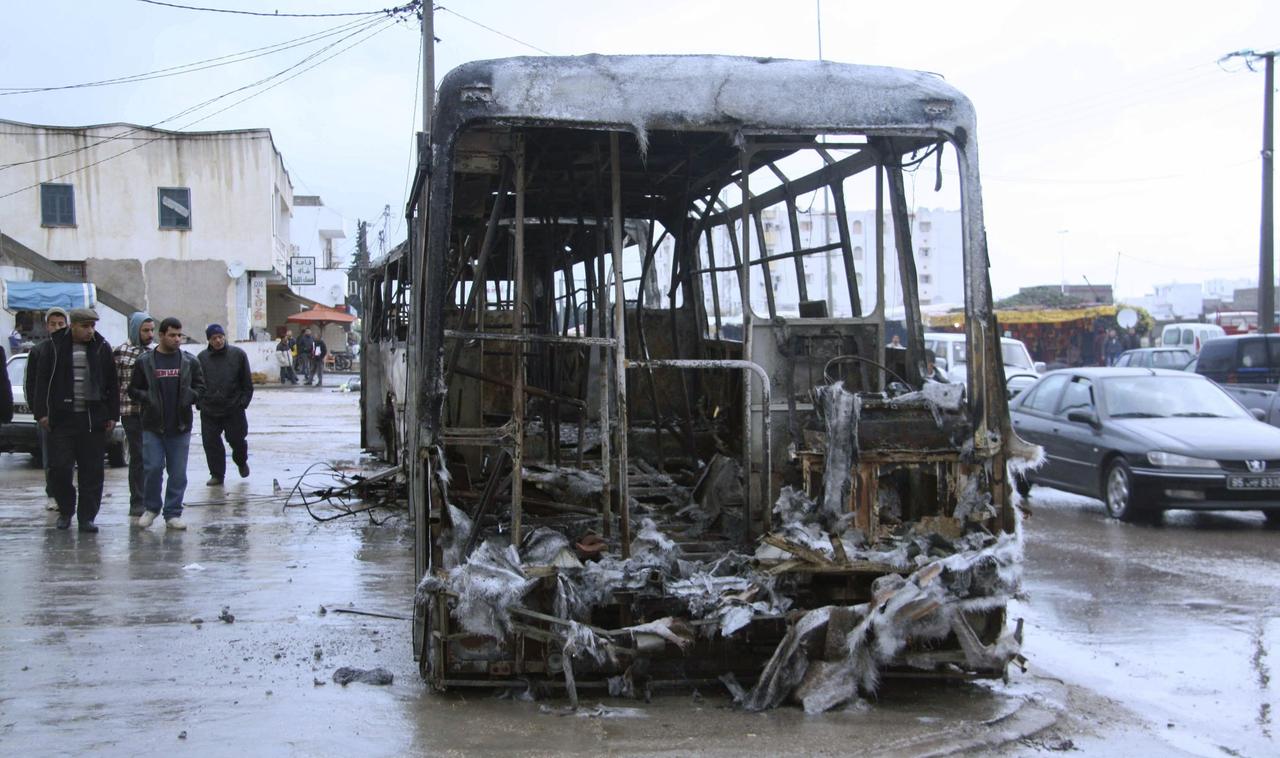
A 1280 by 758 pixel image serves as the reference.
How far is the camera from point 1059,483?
38.4 ft

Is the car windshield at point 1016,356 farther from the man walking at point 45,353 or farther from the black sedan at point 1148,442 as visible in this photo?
the man walking at point 45,353

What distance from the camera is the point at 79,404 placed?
8.84 meters

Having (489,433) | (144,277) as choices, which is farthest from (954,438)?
(144,277)

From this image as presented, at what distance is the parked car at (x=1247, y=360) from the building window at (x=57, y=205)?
34.0 m

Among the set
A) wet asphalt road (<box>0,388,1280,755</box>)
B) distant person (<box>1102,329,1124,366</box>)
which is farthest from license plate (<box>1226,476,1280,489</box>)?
distant person (<box>1102,329,1124,366</box>)

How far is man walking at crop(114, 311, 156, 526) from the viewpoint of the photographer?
998 cm

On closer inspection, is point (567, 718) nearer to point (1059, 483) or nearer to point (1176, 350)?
point (1059, 483)

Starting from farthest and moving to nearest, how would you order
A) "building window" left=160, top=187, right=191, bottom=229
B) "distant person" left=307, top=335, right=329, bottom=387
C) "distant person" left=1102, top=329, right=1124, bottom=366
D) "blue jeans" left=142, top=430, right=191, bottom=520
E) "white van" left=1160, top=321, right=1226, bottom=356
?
"building window" left=160, top=187, right=191, bottom=229, "distant person" left=307, top=335, right=329, bottom=387, "distant person" left=1102, top=329, right=1124, bottom=366, "white van" left=1160, top=321, right=1226, bottom=356, "blue jeans" left=142, top=430, right=191, bottom=520

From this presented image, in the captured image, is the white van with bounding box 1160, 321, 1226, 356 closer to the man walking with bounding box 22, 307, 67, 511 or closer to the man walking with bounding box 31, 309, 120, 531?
the man walking with bounding box 31, 309, 120, 531

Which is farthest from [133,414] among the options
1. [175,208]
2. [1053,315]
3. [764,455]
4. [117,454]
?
[1053,315]

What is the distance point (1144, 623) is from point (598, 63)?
445 centimetres

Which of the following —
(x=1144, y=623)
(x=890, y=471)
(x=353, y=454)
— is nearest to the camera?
(x=890, y=471)

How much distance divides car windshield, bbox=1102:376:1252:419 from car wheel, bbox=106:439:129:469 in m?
10.8

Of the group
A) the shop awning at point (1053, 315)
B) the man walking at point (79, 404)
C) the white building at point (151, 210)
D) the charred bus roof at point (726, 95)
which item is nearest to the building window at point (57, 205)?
the white building at point (151, 210)
